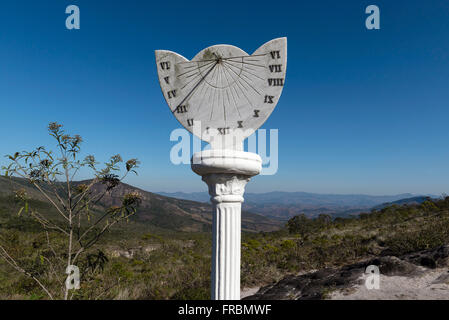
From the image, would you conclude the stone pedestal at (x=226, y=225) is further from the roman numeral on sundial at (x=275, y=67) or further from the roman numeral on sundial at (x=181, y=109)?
the roman numeral on sundial at (x=275, y=67)

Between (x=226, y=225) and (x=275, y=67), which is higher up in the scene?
(x=275, y=67)

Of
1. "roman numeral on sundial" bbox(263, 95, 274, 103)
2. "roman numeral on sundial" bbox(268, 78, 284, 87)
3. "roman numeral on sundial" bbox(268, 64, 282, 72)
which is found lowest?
"roman numeral on sundial" bbox(263, 95, 274, 103)

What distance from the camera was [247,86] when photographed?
11.6 ft

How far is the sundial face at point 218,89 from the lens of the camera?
3457 mm

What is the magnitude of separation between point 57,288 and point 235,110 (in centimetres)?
648

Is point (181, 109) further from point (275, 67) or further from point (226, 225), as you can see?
point (226, 225)

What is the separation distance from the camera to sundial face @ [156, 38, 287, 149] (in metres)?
3.46

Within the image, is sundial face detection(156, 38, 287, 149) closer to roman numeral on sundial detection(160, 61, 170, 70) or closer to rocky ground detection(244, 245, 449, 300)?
roman numeral on sundial detection(160, 61, 170, 70)

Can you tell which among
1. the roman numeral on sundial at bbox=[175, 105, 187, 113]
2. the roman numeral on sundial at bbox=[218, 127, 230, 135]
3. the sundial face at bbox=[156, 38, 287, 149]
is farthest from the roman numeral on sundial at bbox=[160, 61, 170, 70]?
the roman numeral on sundial at bbox=[218, 127, 230, 135]

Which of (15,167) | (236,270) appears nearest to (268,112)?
(236,270)

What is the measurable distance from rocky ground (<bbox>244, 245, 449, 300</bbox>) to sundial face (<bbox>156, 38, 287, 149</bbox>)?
4.29 m

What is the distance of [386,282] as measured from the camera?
5969mm

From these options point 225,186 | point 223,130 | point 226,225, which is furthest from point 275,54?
point 226,225

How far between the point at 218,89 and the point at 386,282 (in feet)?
18.8
